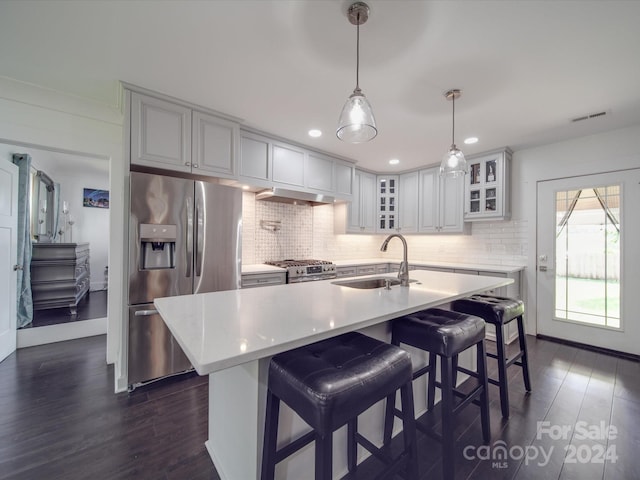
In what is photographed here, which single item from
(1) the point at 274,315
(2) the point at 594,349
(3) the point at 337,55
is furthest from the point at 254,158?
(2) the point at 594,349

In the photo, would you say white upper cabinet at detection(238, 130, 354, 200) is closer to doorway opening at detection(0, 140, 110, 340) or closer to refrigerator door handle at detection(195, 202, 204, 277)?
refrigerator door handle at detection(195, 202, 204, 277)

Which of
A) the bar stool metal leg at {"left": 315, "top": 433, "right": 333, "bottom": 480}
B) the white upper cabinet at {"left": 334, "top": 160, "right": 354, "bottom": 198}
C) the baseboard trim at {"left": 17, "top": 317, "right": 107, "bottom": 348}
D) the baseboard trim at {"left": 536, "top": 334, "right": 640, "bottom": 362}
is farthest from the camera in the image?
the white upper cabinet at {"left": 334, "top": 160, "right": 354, "bottom": 198}

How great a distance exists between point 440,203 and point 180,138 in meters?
3.63

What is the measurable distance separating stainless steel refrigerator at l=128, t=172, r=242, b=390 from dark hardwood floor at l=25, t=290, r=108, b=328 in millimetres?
1979

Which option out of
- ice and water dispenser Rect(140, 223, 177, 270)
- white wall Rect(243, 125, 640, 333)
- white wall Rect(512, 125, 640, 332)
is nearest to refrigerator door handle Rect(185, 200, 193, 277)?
ice and water dispenser Rect(140, 223, 177, 270)

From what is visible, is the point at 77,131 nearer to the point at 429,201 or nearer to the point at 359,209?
the point at 359,209

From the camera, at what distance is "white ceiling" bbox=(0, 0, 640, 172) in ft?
4.86

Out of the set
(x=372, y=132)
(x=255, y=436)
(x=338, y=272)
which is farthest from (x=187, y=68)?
(x=338, y=272)

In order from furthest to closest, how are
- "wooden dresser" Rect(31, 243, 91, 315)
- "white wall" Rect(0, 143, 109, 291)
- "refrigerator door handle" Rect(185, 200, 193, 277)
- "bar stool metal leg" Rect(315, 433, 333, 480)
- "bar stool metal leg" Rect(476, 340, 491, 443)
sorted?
1. "white wall" Rect(0, 143, 109, 291)
2. "wooden dresser" Rect(31, 243, 91, 315)
3. "refrigerator door handle" Rect(185, 200, 193, 277)
4. "bar stool metal leg" Rect(476, 340, 491, 443)
5. "bar stool metal leg" Rect(315, 433, 333, 480)

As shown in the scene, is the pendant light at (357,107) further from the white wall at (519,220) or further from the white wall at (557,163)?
the white wall at (557,163)

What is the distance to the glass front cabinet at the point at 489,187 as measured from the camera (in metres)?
3.60

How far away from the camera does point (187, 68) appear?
77.7 inches

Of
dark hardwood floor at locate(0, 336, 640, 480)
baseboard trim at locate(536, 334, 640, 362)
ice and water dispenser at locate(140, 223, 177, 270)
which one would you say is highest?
ice and water dispenser at locate(140, 223, 177, 270)

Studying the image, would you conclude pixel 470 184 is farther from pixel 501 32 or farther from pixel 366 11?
pixel 366 11
